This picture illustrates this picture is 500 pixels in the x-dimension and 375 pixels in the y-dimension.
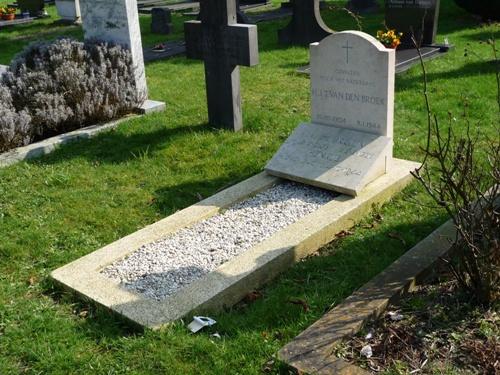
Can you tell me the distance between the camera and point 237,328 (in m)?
3.58

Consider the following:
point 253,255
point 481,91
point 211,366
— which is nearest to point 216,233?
point 253,255

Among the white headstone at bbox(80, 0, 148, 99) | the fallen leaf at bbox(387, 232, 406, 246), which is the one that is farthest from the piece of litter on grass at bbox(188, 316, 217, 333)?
the white headstone at bbox(80, 0, 148, 99)

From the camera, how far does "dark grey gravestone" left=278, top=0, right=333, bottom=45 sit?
11.7m

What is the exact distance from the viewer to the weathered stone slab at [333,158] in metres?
5.18

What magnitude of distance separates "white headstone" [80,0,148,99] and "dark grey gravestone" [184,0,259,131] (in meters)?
1.20

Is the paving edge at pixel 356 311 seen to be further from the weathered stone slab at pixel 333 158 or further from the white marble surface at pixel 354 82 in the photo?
the white marble surface at pixel 354 82

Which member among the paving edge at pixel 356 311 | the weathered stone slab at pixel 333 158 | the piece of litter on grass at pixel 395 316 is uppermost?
the weathered stone slab at pixel 333 158

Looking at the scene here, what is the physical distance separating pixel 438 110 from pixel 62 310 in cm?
515

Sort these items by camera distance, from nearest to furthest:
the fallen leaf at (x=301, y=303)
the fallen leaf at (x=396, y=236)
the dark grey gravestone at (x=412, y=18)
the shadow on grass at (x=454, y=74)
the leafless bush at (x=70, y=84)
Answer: the fallen leaf at (x=301, y=303), the fallen leaf at (x=396, y=236), the leafless bush at (x=70, y=84), the shadow on grass at (x=454, y=74), the dark grey gravestone at (x=412, y=18)

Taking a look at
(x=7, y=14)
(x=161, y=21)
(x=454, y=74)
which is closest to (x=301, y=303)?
(x=454, y=74)

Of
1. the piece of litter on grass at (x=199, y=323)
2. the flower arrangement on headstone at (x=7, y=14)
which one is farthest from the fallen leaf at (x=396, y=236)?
the flower arrangement on headstone at (x=7, y=14)

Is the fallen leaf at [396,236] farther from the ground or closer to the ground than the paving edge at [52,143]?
closer to the ground

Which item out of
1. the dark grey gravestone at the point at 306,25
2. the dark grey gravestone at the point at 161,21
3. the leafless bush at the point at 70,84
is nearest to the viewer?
the leafless bush at the point at 70,84

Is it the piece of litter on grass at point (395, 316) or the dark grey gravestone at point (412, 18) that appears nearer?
the piece of litter on grass at point (395, 316)
